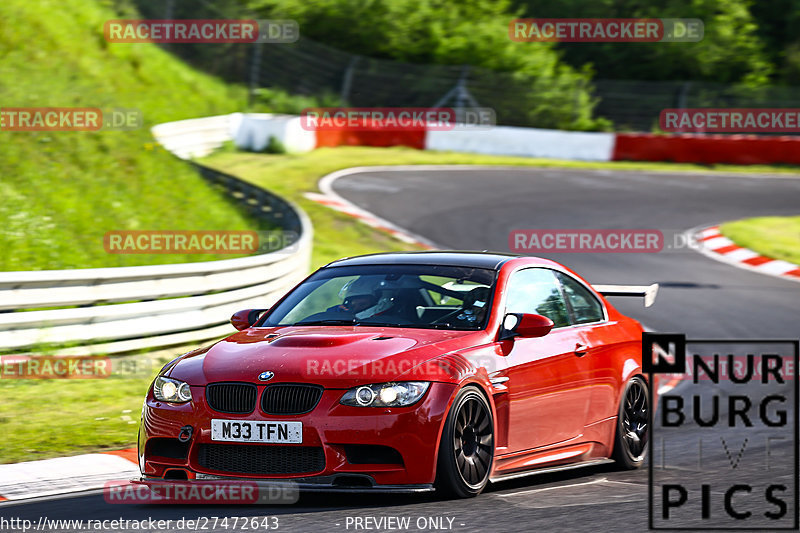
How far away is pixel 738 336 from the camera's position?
13.4 metres

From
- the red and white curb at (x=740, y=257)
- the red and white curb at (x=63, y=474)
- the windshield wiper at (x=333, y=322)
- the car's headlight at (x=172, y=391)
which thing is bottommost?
the red and white curb at (x=740, y=257)

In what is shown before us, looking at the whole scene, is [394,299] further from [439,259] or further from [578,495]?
[578,495]

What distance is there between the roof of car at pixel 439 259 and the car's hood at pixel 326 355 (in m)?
0.79

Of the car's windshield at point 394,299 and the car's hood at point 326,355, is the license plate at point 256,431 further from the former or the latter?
the car's windshield at point 394,299

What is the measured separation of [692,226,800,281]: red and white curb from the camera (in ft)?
59.4

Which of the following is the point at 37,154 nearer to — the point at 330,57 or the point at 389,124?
the point at 389,124

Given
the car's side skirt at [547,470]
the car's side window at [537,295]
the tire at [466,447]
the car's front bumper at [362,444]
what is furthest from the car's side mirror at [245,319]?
the car's side skirt at [547,470]

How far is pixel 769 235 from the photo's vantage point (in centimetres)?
2083

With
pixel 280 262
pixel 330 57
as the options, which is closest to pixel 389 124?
pixel 330 57

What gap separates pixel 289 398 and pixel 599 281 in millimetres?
11019

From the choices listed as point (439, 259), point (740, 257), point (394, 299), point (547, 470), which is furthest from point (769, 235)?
point (394, 299)

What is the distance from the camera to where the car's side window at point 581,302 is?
7.87 m

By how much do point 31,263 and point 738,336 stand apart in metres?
7.60

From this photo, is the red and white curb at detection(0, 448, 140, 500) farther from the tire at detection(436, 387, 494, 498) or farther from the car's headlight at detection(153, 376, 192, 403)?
the tire at detection(436, 387, 494, 498)
